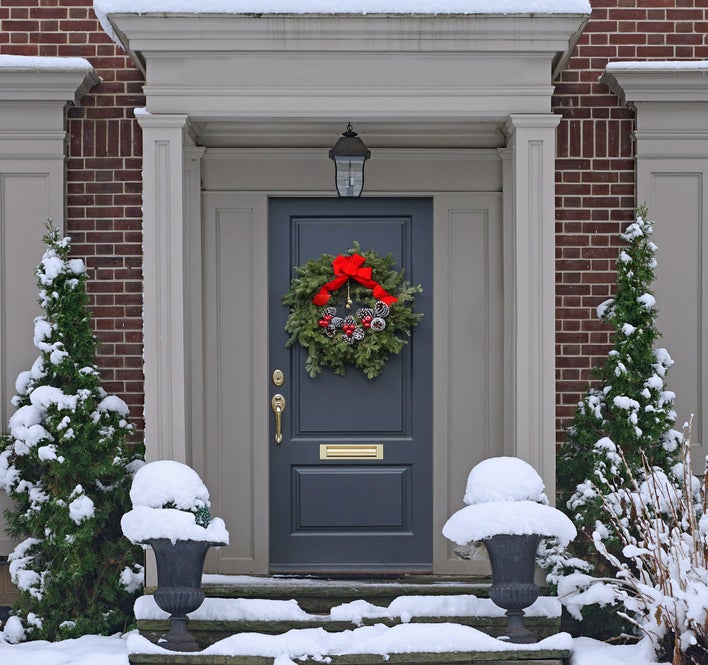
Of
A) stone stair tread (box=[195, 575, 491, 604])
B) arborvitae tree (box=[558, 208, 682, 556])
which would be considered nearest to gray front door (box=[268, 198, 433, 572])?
stone stair tread (box=[195, 575, 491, 604])

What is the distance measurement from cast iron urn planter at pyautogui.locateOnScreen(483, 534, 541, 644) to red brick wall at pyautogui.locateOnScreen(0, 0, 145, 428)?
2338 mm

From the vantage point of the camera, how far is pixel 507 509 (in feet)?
17.6

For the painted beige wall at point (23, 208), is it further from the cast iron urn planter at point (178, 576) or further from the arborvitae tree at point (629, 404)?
the arborvitae tree at point (629, 404)

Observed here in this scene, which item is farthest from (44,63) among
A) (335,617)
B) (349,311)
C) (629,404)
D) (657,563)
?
(657,563)

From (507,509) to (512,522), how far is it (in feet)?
0.23

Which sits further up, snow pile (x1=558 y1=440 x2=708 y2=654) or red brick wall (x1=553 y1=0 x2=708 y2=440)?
red brick wall (x1=553 y1=0 x2=708 y2=440)

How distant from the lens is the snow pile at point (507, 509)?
536 centimetres

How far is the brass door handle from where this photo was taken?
665 cm

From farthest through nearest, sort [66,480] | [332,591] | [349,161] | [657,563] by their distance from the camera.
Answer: [349,161], [66,480], [332,591], [657,563]

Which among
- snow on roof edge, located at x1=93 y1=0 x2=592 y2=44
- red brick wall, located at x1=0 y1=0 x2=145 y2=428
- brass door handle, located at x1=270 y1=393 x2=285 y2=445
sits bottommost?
brass door handle, located at x1=270 y1=393 x2=285 y2=445

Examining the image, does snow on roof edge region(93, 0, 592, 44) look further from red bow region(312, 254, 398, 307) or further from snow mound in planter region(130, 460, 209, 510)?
snow mound in planter region(130, 460, 209, 510)

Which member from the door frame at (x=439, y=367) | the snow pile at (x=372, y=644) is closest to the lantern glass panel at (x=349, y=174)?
the door frame at (x=439, y=367)

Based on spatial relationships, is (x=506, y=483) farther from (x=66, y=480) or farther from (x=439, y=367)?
(x=66, y=480)

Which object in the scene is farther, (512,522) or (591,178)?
(591,178)
